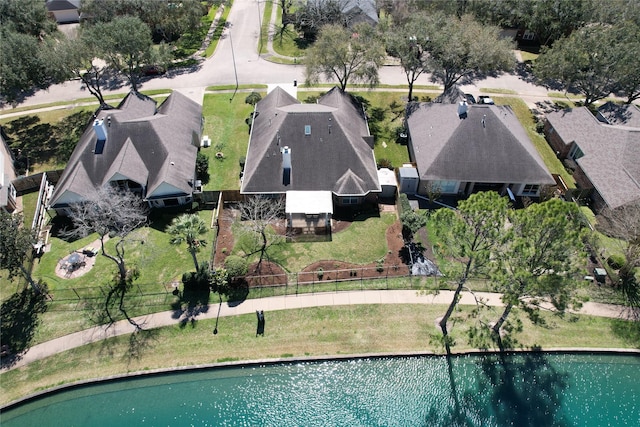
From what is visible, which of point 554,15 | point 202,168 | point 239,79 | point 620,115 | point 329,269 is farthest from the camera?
point 554,15

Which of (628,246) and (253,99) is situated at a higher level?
(628,246)

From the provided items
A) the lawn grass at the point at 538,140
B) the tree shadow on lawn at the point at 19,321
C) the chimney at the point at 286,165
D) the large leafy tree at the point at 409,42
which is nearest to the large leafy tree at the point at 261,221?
the chimney at the point at 286,165

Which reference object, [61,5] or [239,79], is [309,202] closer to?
[239,79]

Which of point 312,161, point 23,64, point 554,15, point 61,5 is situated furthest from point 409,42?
point 61,5

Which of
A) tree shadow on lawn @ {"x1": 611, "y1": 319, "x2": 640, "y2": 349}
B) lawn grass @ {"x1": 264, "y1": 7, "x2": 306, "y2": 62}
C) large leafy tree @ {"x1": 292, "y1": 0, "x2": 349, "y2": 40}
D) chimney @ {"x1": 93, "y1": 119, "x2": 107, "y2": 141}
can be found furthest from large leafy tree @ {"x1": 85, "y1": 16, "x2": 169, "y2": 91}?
tree shadow on lawn @ {"x1": 611, "y1": 319, "x2": 640, "y2": 349}

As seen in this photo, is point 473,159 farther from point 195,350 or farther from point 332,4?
point 332,4

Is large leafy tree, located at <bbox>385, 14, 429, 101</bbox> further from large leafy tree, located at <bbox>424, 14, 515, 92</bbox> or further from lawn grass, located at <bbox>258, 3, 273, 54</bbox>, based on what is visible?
lawn grass, located at <bbox>258, 3, 273, 54</bbox>

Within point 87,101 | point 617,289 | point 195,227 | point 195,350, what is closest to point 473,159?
point 617,289

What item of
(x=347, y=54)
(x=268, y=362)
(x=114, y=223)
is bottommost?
(x=268, y=362)
